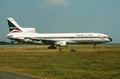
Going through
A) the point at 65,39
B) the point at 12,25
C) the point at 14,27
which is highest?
the point at 12,25

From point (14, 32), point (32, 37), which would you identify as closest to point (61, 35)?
point (32, 37)

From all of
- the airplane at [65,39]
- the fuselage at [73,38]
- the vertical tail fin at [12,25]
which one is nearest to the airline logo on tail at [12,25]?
the vertical tail fin at [12,25]

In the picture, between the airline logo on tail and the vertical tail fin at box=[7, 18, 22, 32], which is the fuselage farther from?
the vertical tail fin at box=[7, 18, 22, 32]

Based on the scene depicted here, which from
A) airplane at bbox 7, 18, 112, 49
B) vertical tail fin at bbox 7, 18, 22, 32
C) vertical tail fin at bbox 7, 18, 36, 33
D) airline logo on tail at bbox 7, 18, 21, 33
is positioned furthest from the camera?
vertical tail fin at bbox 7, 18, 22, 32

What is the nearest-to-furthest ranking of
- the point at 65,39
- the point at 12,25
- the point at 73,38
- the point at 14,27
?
the point at 73,38, the point at 65,39, the point at 14,27, the point at 12,25

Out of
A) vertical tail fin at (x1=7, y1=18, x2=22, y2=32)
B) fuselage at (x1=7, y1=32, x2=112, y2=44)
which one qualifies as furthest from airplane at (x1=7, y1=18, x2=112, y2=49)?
vertical tail fin at (x1=7, y1=18, x2=22, y2=32)

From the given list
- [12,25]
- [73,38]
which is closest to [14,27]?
[12,25]

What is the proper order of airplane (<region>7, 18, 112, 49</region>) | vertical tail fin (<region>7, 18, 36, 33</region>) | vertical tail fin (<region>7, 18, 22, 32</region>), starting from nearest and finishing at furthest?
airplane (<region>7, 18, 112, 49</region>) < vertical tail fin (<region>7, 18, 36, 33</region>) < vertical tail fin (<region>7, 18, 22, 32</region>)

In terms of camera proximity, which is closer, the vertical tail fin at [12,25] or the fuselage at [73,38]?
the fuselage at [73,38]

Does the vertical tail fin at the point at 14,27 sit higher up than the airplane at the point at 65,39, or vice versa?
the vertical tail fin at the point at 14,27

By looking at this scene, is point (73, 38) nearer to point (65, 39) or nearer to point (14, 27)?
point (65, 39)

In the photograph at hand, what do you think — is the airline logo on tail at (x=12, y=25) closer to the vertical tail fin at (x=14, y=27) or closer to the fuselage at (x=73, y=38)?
the vertical tail fin at (x=14, y=27)

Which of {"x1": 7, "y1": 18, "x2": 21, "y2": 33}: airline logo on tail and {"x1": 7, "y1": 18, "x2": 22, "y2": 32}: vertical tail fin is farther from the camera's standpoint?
{"x1": 7, "y1": 18, "x2": 22, "y2": 32}: vertical tail fin

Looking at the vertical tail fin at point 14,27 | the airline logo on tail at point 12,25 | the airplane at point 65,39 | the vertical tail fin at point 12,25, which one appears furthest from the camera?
the vertical tail fin at point 12,25
